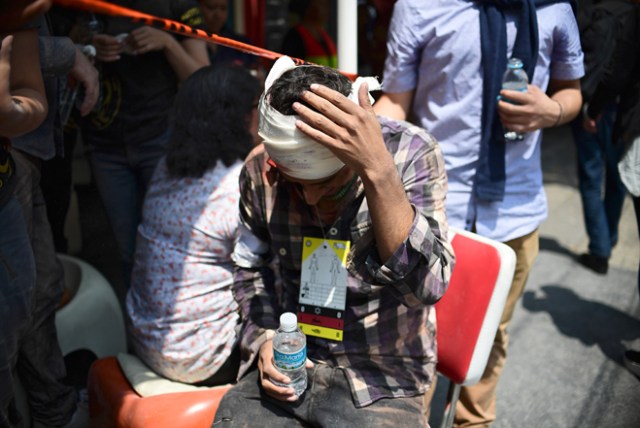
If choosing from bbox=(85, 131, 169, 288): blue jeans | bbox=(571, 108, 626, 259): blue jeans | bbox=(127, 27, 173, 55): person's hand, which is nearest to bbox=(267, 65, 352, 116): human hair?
bbox=(127, 27, 173, 55): person's hand

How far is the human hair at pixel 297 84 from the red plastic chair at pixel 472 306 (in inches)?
28.3

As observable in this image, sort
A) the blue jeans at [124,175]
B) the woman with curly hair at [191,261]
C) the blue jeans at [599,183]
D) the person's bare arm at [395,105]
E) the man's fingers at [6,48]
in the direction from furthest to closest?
the blue jeans at [599,183] → the blue jeans at [124,175] → the person's bare arm at [395,105] → the woman with curly hair at [191,261] → the man's fingers at [6,48]

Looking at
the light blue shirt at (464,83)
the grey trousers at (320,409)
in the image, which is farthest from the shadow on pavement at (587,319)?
the grey trousers at (320,409)

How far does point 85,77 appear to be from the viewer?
7.15 feet

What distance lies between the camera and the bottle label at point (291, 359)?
1451 mm

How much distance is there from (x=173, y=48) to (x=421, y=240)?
6.11ft

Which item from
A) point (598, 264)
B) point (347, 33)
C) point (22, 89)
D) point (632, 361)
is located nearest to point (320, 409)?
point (22, 89)

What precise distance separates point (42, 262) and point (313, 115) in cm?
147

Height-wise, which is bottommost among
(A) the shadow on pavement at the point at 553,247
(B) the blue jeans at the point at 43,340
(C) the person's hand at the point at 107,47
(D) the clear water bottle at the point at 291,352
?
(A) the shadow on pavement at the point at 553,247

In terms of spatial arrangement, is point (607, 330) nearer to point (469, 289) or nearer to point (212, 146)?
point (469, 289)

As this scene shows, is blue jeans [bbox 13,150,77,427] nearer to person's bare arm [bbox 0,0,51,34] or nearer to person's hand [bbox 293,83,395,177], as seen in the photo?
person's bare arm [bbox 0,0,51,34]

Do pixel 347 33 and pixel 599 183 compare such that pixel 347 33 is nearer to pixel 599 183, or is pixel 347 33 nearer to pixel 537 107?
pixel 537 107

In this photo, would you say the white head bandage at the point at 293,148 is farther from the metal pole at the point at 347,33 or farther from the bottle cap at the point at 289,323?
the metal pole at the point at 347,33

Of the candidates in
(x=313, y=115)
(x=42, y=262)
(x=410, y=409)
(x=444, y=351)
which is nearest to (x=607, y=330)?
(x=444, y=351)
